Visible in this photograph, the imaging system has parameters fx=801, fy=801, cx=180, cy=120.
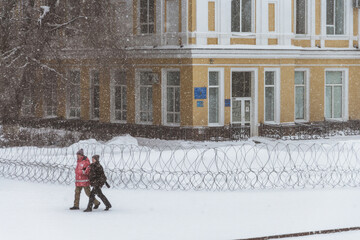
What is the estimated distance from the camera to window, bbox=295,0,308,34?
42.5 meters

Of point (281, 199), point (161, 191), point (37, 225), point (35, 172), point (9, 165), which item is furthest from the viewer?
point (9, 165)

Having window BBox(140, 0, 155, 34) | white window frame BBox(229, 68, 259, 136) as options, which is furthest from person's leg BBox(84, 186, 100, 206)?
window BBox(140, 0, 155, 34)

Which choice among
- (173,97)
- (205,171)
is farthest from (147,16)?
(205,171)

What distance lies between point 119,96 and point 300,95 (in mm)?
9649

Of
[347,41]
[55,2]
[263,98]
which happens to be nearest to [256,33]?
[263,98]

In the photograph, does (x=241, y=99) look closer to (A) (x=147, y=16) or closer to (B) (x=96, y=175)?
(A) (x=147, y=16)

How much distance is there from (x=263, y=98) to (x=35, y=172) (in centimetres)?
1722

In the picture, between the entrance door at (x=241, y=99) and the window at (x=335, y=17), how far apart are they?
21.0ft

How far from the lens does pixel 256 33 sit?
3916 cm

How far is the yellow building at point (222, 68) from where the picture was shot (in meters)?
38.0

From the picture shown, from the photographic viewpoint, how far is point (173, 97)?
3925cm

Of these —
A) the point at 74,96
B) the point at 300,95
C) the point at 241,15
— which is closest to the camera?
the point at 241,15

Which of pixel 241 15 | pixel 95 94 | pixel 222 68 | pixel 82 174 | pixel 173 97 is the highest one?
pixel 241 15

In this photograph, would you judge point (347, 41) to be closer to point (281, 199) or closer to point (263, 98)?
point (263, 98)
